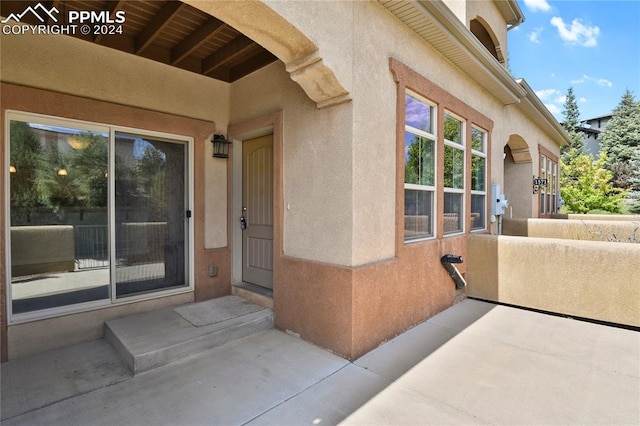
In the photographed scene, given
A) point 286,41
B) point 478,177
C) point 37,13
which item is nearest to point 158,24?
point 37,13

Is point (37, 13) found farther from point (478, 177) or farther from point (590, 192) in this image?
point (590, 192)

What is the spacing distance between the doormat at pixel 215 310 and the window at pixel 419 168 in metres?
2.39

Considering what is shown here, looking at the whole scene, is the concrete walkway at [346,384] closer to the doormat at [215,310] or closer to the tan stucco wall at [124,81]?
the doormat at [215,310]

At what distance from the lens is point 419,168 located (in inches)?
172

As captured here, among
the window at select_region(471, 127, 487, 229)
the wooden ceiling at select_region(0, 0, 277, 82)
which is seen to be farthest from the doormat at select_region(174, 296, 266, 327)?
the window at select_region(471, 127, 487, 229)

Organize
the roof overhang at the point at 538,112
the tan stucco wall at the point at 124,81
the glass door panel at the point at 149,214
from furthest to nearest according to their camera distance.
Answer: the roof overhang at the point at 538,112, the glass door panel at the point at 149,214, the tan stucco wall at the point at 124,81

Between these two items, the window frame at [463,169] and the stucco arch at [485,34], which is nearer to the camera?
the window frame at [463,169]

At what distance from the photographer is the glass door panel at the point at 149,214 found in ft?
13.3

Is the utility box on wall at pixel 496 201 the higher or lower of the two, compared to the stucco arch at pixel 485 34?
lower

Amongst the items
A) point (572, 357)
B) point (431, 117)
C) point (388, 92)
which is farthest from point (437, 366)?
point (431, 117)

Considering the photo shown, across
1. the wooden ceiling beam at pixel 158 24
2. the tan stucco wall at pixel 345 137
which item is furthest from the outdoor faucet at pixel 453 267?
the wooden ceiling beam at pixel 158 24

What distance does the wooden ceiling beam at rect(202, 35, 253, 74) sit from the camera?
158 inches

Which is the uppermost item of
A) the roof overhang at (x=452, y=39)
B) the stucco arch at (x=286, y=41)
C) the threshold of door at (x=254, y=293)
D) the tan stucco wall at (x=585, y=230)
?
the roof overhang at (x=452, y=39)

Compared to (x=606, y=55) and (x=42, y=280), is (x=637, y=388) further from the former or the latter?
(x=606, y=55)
